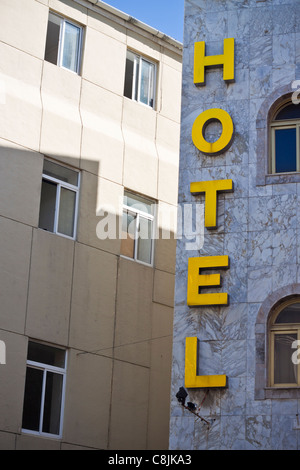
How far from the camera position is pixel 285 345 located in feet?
73.8

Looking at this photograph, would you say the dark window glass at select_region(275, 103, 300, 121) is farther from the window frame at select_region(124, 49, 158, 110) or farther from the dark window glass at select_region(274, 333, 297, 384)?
the window frame at select_region(124, 49, 158, 110)

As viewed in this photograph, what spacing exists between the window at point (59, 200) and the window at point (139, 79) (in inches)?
153

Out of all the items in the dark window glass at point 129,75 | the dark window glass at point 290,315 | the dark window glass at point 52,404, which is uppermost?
the dark window glass at point 129,75

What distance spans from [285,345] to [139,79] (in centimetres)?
1126

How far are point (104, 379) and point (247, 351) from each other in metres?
5.84

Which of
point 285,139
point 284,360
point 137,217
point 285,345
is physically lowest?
point 284,360

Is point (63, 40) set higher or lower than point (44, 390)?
higher

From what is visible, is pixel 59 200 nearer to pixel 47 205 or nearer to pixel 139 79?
pixel 47 205

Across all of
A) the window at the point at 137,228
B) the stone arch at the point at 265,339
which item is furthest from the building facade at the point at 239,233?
the window at the point at 137,228

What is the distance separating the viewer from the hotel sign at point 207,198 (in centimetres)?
2258

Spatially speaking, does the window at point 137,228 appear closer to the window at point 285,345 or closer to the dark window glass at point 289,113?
the dark window glass at point 289,113

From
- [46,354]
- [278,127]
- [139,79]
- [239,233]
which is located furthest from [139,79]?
[46,354]

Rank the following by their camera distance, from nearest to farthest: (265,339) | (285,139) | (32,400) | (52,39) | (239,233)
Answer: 1. (265,339)
2. (239,233)
3. (285,139)
4. (32,400)
5. (52,39)
